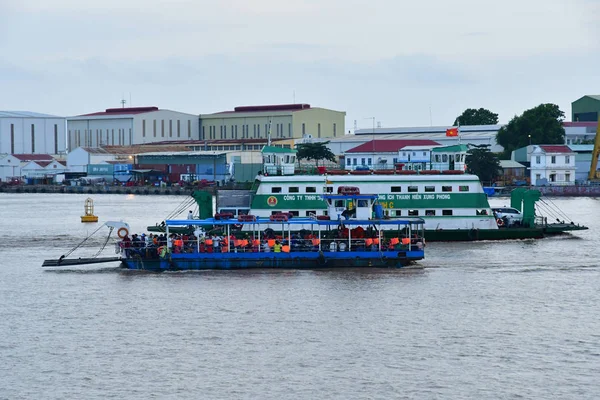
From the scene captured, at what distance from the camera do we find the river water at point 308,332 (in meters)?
26.0

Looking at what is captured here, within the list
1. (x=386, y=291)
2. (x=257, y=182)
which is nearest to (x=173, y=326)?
(x=386, y=291)

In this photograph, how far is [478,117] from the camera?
161875 mm

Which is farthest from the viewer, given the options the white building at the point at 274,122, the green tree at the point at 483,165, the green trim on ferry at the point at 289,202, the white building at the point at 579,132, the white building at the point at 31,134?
the white building at the point at 31,134

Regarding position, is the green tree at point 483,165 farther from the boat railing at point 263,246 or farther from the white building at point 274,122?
the boat railing at point 263,246

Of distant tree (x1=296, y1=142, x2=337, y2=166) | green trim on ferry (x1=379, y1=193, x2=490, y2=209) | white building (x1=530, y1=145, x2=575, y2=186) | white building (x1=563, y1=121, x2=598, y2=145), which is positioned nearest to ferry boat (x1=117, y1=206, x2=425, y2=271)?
green trim on ferry (x1=379, y1=193, x2=490, y2=209)

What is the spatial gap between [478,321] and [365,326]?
3.60 metres

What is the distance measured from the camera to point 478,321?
32781 millimetres

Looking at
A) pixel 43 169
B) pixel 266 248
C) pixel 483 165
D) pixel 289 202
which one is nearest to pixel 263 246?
pixel 266 248

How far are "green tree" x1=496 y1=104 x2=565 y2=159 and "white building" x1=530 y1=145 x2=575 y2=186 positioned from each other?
14.0m

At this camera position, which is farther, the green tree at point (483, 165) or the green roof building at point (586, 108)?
the green roof building at point (586, 108)

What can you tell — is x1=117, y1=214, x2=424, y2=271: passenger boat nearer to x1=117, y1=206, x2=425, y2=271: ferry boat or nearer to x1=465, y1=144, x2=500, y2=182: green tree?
x1=117, y1=206, x2=425, y2=271: ferry boat

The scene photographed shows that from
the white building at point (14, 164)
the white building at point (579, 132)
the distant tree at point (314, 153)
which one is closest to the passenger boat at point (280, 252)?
the distant tree at point (314, 153)

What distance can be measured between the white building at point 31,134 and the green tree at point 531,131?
82.5 metres

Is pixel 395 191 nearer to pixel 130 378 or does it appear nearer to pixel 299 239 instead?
pixel 299 239
